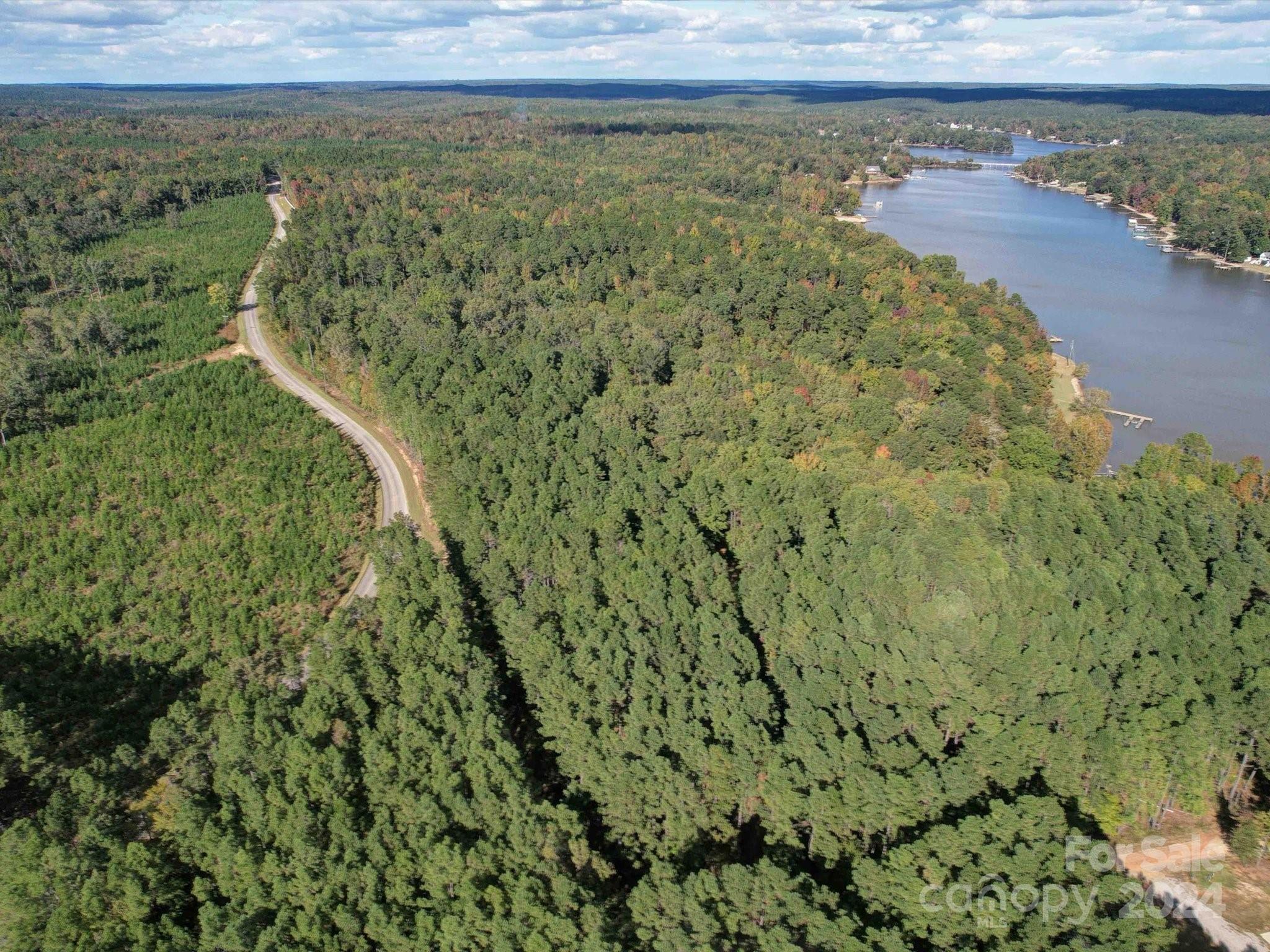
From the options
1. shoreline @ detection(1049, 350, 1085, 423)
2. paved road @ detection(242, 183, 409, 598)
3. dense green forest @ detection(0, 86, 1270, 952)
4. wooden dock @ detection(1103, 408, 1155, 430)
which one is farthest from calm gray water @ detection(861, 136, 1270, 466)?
paved road @ detection(242, 183, 409, 598)

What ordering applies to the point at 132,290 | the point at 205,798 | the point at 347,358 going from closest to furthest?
the point at 205,798, the point at 347,358, the point at 132,290

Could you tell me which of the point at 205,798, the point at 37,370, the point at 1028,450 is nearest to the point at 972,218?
the point at 1028,450

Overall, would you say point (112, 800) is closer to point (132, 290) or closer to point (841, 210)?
point (132, 290)

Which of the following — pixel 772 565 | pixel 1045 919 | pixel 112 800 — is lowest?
pixel 112 800

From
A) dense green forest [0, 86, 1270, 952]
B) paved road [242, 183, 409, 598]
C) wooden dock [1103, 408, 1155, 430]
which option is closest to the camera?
dense green forest [0, 86, 1270, 952]

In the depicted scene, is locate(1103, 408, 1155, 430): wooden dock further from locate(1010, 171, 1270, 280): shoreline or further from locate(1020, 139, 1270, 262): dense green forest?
A: locate(1020, 139, 1270, 262): dense green forest

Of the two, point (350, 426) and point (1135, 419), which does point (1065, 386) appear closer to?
point (1135, 419)
